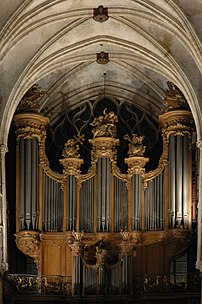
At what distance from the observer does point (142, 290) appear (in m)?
36.3

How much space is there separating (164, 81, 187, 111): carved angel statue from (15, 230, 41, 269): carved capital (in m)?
5.20

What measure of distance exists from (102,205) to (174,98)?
3606 mm

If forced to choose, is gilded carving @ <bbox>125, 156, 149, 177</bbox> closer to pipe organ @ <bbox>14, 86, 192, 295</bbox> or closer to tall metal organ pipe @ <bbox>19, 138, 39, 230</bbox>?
pipe organ @ <bbox>14, 86, 192, 295</bbox>

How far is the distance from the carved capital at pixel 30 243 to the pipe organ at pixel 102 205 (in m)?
0.03

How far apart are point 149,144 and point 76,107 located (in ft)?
8.23

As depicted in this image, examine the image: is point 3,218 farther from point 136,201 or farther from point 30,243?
point 136,201

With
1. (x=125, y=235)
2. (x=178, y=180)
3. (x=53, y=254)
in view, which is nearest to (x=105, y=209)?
(x=125, y=235)

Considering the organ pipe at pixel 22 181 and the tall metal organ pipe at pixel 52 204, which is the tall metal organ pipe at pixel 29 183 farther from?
the tall metal organ pipe at pixel 52 204

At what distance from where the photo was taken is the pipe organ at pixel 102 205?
3688cm

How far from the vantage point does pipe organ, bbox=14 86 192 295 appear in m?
→ 36.9

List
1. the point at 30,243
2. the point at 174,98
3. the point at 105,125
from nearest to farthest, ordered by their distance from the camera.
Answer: the point at 30,243
the point at 174,98
the point at 105,125

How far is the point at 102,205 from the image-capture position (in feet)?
124

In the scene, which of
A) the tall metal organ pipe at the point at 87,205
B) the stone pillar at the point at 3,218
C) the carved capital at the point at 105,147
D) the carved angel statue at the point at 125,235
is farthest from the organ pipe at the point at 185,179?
the stone pillar at the point at 3,218

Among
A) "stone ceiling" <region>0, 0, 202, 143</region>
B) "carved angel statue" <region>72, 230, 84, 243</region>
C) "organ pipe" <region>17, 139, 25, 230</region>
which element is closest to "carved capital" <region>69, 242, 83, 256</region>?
"carved angel statue" <region>72, 230, 84, 243</region>
